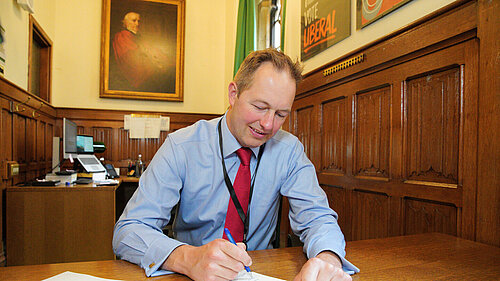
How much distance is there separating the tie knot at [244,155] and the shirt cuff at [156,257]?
0.48 metres

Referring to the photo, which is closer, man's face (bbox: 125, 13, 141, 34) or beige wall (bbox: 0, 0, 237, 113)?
beige wall (bbox: 0, 0, 237, 113)

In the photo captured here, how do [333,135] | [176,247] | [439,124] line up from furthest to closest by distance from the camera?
[333,135] → [439,124] → [176,247]

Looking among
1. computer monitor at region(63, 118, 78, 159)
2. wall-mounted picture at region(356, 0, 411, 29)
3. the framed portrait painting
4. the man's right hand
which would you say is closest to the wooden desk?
computer monitor at region(63, 118, 78, 159)

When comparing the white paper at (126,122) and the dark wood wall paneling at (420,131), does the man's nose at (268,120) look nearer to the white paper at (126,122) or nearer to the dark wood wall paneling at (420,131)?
the dark wood wall paneling at (420,131)

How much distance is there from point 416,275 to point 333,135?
1.52 m

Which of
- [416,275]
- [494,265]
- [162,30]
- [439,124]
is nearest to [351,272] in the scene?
[416,275]

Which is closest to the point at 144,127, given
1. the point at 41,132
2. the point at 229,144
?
the point at 41,132

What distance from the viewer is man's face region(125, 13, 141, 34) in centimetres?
502

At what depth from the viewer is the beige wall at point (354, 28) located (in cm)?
161

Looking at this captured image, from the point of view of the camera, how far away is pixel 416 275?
0.83 meters

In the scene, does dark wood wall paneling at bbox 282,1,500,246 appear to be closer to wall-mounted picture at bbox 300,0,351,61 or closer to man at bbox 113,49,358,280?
wall-mounted picture at bbox 300,0,351,61

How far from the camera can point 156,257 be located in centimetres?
85

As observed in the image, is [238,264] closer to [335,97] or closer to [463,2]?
[463,2]

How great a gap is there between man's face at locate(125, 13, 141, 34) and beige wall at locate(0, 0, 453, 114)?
1.36ft
